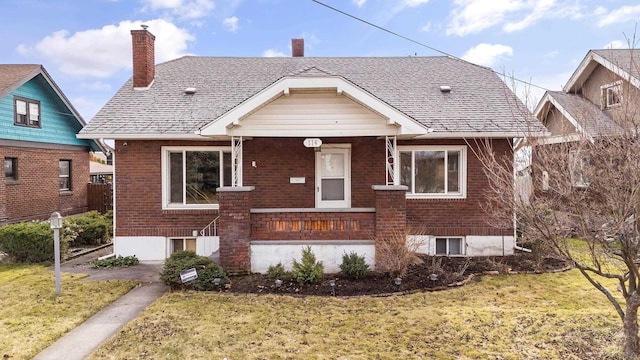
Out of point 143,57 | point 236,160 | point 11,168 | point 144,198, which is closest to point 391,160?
point 236,160

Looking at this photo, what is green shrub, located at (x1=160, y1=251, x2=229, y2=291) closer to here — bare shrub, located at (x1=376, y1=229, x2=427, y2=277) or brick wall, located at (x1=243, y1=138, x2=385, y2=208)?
brick wall, located at (x1=243, y1=138, x2=385, y2=208)

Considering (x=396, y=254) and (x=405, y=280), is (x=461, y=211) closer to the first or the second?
(x=396, y=254)

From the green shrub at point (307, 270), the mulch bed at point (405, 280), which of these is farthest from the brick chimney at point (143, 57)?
the green shrub at point (307, 270)

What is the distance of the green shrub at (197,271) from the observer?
7.30 metres

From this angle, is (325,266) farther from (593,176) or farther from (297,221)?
(593,176)

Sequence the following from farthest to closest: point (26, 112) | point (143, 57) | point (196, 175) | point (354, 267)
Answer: point (26, 112) → point (143, 57) → point (196, 175) → point (354, 267)

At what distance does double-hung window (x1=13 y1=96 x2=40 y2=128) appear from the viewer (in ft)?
49.2

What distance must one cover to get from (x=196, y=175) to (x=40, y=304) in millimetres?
4682

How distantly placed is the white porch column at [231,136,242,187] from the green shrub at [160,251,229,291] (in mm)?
2028

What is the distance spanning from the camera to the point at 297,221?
8523 mm

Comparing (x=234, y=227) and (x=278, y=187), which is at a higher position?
(x=278, y=187)

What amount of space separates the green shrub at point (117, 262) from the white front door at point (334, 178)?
16.8 feet

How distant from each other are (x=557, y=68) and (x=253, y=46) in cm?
1375

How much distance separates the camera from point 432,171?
10.4 m
